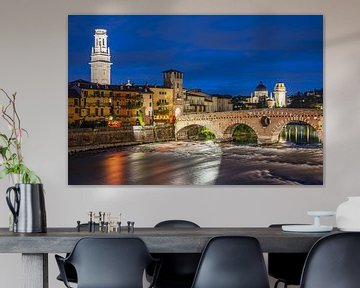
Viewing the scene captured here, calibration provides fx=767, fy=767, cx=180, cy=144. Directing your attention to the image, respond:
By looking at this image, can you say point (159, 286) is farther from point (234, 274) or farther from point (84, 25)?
point (84, 25)

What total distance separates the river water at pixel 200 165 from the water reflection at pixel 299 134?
0.14 feet

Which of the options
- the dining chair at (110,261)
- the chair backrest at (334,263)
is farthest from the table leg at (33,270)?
the chair backrest at (334,263)

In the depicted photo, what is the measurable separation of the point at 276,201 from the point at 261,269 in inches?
90.2

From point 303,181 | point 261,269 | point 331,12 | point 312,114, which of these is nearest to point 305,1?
point 331,12

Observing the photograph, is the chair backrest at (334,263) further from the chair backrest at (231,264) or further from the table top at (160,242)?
the chair backrest at (231,264)

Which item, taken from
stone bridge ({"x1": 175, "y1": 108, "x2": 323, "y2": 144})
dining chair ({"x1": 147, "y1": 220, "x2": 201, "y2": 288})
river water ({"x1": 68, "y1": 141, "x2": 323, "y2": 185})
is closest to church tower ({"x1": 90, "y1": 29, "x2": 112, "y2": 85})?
river water ({"x1": 68, "y1": 141, "x2": 323, "y2": 185})

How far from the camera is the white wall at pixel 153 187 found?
6.15m

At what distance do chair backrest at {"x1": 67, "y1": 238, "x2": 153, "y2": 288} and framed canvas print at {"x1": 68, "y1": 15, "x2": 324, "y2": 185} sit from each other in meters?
2.35

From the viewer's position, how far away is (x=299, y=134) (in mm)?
6270

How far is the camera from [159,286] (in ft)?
16.1

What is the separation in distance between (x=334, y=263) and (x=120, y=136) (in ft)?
9.45

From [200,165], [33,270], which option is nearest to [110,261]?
[33,270]

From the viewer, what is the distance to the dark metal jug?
406 cm

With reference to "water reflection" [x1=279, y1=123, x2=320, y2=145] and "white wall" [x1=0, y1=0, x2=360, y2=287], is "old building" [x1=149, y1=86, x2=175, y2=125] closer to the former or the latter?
"white wall" [x1=0, y1=0, x2=360, y2=287]
